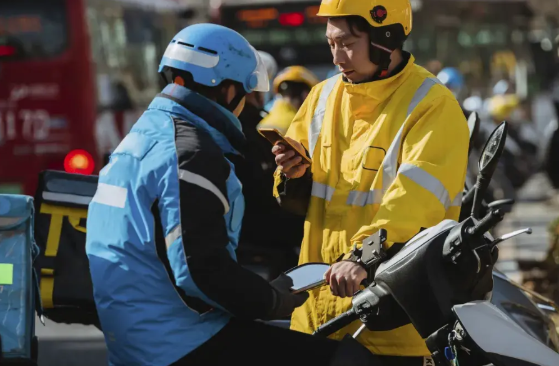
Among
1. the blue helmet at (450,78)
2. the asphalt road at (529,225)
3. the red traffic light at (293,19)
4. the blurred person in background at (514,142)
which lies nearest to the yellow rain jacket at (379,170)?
the asphalt road at (529,225)

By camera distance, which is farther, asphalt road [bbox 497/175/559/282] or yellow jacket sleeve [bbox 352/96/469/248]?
asphalt road [bbox 497/175/559/282]

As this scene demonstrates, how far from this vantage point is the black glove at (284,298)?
3.31 metres

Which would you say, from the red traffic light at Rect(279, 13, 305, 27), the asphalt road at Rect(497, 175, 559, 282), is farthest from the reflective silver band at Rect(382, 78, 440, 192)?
the red traffic light at Rect(279, 13, 305, 27)

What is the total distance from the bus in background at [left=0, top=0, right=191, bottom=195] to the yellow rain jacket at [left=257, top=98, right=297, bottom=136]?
335 centimetres

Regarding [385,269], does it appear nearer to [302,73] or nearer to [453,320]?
[453,320]

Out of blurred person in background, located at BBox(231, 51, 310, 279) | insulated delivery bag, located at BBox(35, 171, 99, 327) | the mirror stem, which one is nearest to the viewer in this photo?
the mirror stem

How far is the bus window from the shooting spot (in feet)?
41.3

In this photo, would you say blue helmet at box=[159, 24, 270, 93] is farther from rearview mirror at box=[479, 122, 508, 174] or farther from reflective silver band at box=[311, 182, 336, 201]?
rearview mirror at box=[479, 122, 508, 174]

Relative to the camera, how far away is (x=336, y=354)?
3.29m

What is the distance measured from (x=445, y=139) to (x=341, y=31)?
1.70 feet

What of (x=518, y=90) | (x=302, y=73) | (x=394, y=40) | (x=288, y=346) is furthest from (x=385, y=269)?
(x=518, y=90)

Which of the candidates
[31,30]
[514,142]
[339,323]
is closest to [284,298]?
[339,323]

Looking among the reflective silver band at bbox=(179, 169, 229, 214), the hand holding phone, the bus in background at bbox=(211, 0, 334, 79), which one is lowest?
the bus in background at bbox=(211, 0, 334, 79)

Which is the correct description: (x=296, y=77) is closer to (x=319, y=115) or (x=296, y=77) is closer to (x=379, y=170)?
(x=319, y=115)
